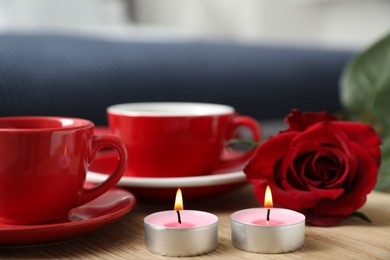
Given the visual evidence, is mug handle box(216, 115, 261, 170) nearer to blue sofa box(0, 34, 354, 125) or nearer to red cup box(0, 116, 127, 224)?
red cup box(0, 116, 127, 224)

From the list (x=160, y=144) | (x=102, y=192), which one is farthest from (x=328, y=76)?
(x=102, y=192)

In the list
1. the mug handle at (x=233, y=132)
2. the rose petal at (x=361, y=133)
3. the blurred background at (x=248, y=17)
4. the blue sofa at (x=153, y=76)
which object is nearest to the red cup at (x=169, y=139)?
the mug handle at (x=233, y=132)

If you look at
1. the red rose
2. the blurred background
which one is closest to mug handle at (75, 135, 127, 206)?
the red rose

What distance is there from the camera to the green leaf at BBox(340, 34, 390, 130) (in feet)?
2.42

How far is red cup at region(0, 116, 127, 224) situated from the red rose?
13 centimetres

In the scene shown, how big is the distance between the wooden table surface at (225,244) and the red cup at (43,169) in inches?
1.2

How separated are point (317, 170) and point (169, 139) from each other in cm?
15

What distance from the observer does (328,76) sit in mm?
1517

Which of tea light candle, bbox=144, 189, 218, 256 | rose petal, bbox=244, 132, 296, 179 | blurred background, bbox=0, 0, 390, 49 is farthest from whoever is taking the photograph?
blurred background, bbox=0, 0, 390, 49

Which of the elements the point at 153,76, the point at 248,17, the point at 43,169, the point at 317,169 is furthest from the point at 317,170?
the point at 248,17

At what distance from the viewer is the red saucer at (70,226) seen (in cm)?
40

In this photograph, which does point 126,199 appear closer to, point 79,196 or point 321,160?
point 79,196

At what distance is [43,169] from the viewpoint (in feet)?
1.43

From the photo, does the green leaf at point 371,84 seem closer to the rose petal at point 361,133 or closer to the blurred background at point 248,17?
the rose petal at point 361,133
